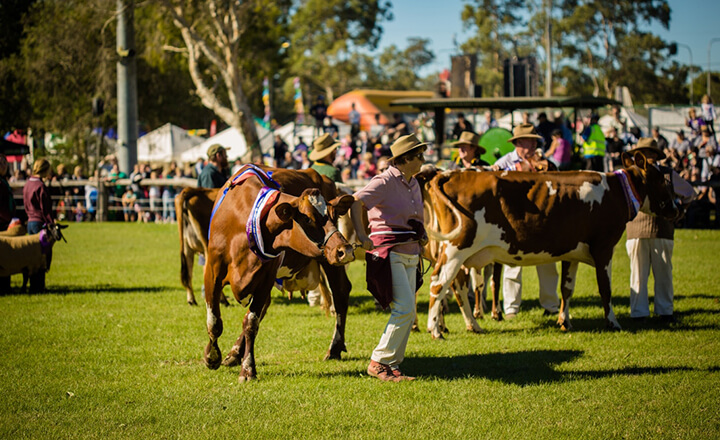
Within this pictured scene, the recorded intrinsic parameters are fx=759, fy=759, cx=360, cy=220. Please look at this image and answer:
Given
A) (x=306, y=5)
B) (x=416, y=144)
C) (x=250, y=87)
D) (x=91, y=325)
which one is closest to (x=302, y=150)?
(x=91, y=325)

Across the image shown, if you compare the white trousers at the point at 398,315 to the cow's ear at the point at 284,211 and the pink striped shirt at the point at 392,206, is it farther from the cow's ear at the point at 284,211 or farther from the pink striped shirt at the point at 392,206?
the cow's ear at the point at 284,211

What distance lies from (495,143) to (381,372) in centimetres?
935

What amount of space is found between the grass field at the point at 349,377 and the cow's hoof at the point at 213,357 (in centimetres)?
15

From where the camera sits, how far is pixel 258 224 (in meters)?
A: 6.62

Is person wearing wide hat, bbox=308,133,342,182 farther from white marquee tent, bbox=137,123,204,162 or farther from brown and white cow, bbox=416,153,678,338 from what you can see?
white marquee tent, bbox=137,123,204,162

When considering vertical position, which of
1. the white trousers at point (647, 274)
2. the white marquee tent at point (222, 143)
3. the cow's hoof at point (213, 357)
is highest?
the white marquee tent at point (222, 143)

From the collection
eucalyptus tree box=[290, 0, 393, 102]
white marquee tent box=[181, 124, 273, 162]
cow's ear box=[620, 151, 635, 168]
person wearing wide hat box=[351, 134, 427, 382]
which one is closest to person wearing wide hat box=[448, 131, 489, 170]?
cow's ear box=[620, 151, 635, 168]

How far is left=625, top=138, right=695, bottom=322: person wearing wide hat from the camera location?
31.9 ft

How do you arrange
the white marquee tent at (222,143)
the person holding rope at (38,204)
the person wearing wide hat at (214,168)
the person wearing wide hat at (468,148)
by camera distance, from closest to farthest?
the person wearing wide hat at (468,148) < the person wearing wide hat at (214,168) < the person holding rope at (38,204) < the white marquee tent at (222,143)

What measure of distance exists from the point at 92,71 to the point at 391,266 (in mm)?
37893

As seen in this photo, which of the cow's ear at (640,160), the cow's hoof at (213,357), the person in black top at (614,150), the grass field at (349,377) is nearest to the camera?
the grass field at (349,377)

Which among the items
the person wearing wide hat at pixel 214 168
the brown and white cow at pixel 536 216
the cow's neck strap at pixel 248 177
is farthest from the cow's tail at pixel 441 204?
the person wearing wide hat at pixel 214 168

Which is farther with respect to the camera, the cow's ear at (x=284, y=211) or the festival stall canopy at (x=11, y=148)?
the festival stall canopy at (x=11, y=148)

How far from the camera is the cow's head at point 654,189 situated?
955cm
